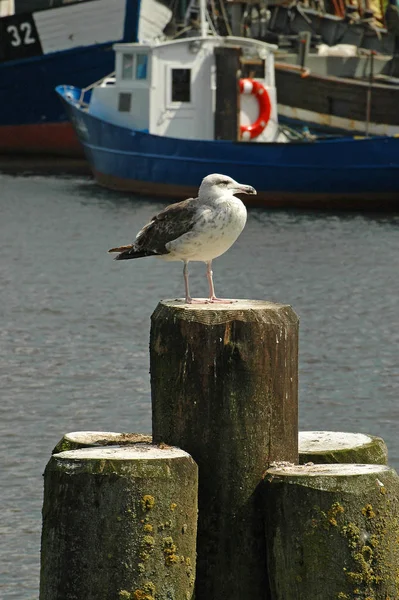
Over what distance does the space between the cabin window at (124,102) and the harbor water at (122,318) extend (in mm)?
2054

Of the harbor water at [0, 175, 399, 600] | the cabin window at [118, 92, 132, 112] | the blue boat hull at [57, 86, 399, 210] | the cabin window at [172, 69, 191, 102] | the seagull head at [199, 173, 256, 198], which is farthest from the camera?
the cabin window at [118, 92, 132, 112]

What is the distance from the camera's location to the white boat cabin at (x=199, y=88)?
86.0 ft

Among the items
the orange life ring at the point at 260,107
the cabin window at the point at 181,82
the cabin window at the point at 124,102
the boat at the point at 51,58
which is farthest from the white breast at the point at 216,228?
the boat at the point at 51,58

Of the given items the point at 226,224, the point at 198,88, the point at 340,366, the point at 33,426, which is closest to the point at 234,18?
the point at 198,88

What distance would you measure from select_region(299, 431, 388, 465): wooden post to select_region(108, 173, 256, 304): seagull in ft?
2.11

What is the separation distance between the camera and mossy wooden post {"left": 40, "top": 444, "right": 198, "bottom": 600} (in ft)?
15.2

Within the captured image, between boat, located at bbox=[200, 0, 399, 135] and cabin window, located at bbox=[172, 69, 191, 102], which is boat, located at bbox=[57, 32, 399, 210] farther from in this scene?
boat, located at bbox=[200, 0, 399, 135]

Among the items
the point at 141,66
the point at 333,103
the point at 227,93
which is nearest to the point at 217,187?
the point at 227,93

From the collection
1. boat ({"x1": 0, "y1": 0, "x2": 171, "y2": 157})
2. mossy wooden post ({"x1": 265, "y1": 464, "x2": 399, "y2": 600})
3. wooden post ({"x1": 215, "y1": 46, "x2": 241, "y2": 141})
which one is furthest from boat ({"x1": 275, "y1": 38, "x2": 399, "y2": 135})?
mossy wooden post ({"x1": 265, "y1": 464, "x2": 399, "y2": 600})

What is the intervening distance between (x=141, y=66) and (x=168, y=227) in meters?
21.2

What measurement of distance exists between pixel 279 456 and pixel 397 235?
17311 mm

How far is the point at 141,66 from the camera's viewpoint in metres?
26.6

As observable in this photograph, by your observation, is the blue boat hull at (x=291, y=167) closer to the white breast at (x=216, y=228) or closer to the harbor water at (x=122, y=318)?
the harbor water at (x=122, y=318)

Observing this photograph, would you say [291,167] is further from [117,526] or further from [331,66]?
[117,526]
